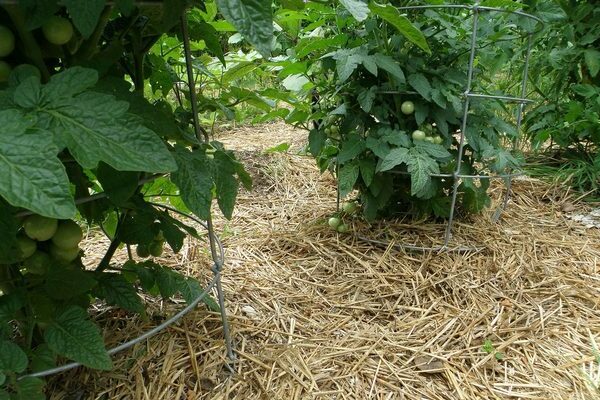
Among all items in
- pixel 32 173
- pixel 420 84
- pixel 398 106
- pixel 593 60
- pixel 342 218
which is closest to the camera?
pixel 32 173

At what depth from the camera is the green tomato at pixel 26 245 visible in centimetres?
72

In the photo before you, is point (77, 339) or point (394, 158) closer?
point (77, 339)

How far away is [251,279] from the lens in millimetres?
1397

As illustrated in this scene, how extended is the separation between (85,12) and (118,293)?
19.9 inches

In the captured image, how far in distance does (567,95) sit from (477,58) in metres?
1.02

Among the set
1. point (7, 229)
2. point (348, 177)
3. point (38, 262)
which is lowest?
point (348, 177)

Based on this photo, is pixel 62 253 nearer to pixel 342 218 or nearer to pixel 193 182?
pixel 193 182

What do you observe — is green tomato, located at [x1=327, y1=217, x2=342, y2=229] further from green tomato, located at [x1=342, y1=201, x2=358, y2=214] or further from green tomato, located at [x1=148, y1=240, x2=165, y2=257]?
green tomato, located at [x1=148, y1=240, x2=165, y2=257]

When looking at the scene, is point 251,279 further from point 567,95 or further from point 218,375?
point 567,95

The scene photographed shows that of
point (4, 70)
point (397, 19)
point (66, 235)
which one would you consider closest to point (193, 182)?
point (66, 235)

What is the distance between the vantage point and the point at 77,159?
0.51 m

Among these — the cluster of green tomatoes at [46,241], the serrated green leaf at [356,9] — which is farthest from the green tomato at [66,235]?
the serrated green leaf at [356,9]

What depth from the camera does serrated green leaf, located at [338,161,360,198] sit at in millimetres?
1470

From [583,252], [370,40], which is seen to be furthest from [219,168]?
[583,252]
